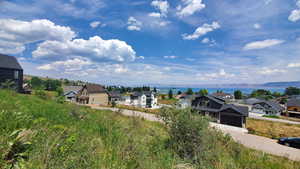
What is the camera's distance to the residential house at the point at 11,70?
87.0 ft

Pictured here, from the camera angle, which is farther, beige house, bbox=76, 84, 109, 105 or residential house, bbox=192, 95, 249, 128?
beige house, bbox=76, 84, 109, 105

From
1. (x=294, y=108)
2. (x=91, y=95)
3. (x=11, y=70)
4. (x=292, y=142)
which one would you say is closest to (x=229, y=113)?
(x=292, y=142)

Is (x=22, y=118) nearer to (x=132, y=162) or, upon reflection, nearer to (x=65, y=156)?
(x=65, y=156)

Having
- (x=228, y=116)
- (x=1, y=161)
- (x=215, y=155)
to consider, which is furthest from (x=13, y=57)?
(x=228, y=116)

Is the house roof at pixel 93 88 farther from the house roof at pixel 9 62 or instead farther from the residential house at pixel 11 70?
the house roof at pixel 9 62

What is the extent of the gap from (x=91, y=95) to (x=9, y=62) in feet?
87.3

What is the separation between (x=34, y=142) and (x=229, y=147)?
25.0 ft

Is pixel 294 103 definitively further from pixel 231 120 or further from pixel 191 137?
pixel 191 137

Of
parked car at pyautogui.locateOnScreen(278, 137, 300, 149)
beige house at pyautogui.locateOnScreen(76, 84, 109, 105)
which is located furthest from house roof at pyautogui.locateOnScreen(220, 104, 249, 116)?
beige house at pyautogui.locateOnScreen(76, 84, 109, 105)

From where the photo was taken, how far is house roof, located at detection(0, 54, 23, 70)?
27138 millimetres

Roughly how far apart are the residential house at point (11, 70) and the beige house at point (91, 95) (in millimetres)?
22874

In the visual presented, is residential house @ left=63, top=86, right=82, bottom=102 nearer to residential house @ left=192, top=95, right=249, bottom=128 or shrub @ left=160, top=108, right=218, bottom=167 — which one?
residential house @ left=192, top=95, right=249, bottom=128

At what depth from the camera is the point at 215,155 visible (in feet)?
15.0

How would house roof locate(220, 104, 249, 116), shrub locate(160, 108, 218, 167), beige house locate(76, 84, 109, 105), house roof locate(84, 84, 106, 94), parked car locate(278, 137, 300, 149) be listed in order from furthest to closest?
1. house roof locate(84, 84, 106, 94)
2. beige house locate(76, 84, 109, 105)
3. house roof locate(220, 104, 249, 116)
4. parked car locate(278, 137, 300, 149)
5. shrub locate(160, 108, 218, 167)
